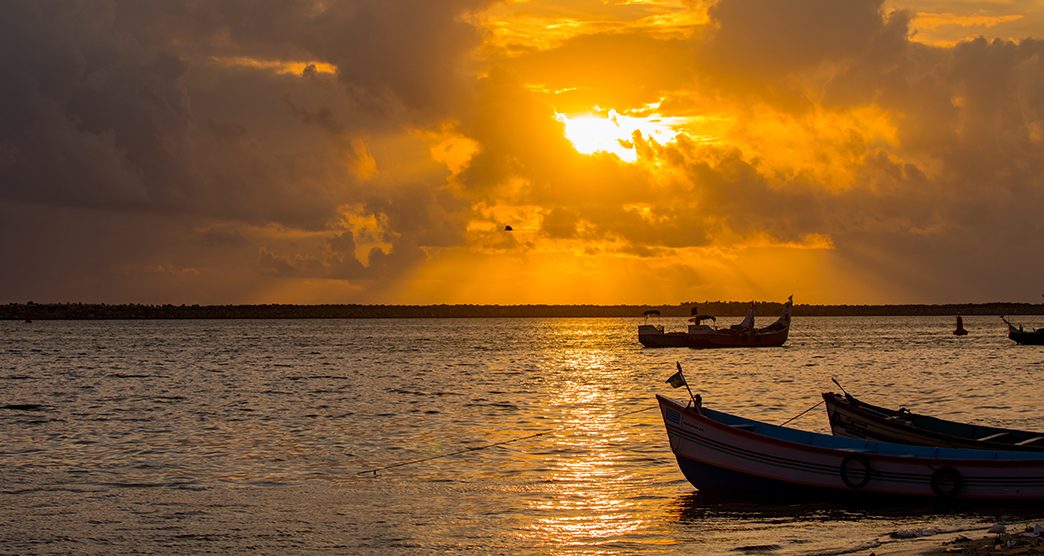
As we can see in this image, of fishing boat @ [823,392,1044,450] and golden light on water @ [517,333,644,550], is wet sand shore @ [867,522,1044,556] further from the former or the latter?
golden light on water @ [517,333,644,550]

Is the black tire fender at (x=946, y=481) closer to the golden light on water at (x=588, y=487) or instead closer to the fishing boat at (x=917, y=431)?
the fishing boat at (x=917, y=431)

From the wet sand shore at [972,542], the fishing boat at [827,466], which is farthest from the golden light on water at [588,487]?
the wet sand shore at [972,542]

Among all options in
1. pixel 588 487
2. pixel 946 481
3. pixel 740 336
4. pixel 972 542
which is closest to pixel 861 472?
pixel 946 481

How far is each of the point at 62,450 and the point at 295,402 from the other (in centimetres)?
2064

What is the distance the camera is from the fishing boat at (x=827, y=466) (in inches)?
898

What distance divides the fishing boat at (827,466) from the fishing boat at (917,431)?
5.63ft

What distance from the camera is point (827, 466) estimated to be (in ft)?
78.7

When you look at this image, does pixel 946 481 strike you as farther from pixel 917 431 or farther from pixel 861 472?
pixel 917 431

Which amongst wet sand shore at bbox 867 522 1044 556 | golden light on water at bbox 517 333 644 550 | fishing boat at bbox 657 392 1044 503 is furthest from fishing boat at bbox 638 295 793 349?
wet sand shore at bbox 867 522 1044 556

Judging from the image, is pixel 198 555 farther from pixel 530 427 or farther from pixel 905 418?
pixel 530 427

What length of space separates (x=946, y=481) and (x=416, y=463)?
1552 centimetres

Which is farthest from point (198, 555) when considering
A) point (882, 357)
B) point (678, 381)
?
point (882, 357)

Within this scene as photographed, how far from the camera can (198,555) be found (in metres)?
20.8

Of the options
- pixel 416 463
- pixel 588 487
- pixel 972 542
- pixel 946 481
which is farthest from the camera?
pixel 416 463
